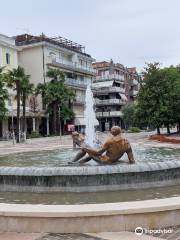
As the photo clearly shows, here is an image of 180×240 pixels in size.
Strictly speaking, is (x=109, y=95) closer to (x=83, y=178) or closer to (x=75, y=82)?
(x=75, y=82)

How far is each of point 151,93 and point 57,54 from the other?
22.9 m

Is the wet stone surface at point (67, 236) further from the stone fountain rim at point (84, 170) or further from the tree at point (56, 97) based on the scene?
the tree at point (56, 97)

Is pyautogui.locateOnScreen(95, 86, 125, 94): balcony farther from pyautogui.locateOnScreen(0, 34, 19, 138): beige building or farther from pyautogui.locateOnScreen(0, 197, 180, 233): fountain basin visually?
pyautogui.locateOnScreen(0, 197, 180, 233): fountain basin

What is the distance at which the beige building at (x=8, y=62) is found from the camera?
2028 inches

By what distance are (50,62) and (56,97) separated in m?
9.02

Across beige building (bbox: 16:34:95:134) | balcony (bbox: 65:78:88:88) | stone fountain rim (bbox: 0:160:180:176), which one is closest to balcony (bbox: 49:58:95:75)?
beige building (bbox: 16:34:95:134)

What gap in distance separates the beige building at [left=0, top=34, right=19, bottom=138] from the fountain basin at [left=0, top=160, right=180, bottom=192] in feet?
132

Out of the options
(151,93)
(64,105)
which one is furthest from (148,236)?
(64,105)

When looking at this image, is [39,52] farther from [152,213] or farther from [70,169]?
[152,213]

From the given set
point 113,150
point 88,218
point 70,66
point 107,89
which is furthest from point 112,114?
point 88,218

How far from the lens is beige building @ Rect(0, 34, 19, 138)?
5150 cm

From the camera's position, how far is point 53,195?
1035cm

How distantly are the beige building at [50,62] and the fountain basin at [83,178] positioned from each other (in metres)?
46.0

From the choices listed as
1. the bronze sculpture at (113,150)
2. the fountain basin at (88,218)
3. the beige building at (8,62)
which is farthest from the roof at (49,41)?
the fountain basin at (88,218)
